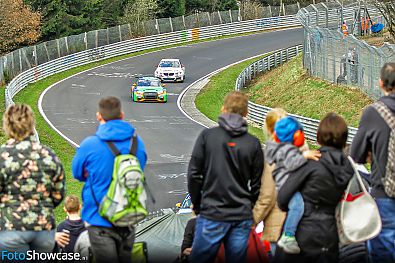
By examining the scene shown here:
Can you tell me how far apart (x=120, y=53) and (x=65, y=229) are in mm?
52128

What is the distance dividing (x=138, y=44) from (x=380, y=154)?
2169 inches

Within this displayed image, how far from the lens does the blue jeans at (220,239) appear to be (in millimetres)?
7758

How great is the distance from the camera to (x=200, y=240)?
7883mm

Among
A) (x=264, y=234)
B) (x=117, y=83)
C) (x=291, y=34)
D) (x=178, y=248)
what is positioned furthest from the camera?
(x=291, y=34)

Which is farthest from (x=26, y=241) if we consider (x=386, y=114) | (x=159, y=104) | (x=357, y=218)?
(x=159, y=104)

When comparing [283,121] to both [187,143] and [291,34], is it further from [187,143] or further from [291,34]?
[291,34]

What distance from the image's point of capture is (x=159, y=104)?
4128 cm

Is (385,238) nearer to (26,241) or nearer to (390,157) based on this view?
(390,157)

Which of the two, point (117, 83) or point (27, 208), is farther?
point (117, 83)

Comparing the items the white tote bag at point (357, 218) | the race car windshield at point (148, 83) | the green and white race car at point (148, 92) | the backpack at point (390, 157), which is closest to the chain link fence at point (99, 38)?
the race car windshield at point (148, 83)

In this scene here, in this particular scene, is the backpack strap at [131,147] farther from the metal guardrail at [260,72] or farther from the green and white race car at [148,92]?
the green and white race car at [148,92]

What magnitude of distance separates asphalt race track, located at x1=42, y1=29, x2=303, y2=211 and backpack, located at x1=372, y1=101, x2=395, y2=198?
11.7m

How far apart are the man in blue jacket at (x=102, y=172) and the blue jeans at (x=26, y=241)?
1.28 ft

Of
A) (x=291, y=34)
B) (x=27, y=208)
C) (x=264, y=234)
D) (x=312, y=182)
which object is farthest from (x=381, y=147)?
(x=291, y=34)
